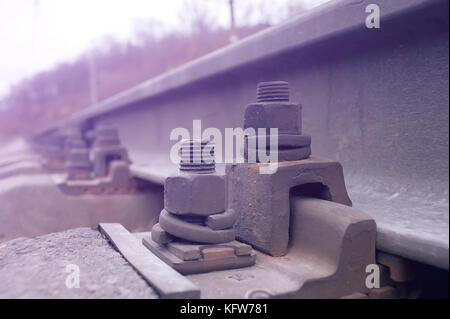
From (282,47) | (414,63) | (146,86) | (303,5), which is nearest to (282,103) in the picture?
(414,63)

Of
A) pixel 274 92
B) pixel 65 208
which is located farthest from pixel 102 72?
pixel 274 92

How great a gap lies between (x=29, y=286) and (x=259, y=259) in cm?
78

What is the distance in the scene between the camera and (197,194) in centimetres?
165

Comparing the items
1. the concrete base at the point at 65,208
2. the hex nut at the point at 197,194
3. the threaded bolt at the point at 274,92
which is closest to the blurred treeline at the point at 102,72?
the concrete base at the point at 65,208

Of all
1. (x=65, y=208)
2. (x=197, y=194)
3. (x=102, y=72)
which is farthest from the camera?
(x=102, y=72)

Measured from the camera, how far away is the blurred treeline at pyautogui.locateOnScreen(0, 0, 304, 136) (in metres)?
7.45

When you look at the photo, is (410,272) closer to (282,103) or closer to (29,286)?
(282,103)

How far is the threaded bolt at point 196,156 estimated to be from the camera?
5.56 ft

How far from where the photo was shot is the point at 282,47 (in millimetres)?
2428

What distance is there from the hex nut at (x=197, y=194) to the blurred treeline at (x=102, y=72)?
377 centimetres

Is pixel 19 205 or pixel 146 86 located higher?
pixel 146 86

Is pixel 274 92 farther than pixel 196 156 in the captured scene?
Yes

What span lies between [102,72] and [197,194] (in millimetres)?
20256

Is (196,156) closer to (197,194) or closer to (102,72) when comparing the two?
(197,194)
